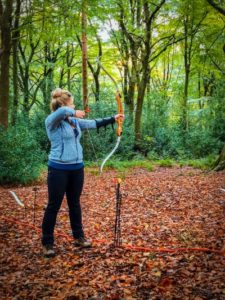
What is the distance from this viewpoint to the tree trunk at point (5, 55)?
1009 cm

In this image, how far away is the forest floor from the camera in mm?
3469

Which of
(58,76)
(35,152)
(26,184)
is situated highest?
(58,76)

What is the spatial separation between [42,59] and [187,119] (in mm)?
11072

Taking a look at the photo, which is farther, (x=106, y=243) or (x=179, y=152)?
(x=179, y=152)

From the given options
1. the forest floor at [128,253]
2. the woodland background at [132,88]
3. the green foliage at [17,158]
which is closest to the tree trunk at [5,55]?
the woodland background at [132,88]

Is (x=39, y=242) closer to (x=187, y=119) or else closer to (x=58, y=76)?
(x=187, y=119)

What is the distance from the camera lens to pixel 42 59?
23.5 m

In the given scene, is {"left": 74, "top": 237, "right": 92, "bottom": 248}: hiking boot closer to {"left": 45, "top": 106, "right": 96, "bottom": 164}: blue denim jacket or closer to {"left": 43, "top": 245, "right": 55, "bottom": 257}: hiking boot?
{"left": 43, "top": 245, "right": 55, "bottom": 257}: hiking boot

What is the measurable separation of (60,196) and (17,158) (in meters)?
6.22

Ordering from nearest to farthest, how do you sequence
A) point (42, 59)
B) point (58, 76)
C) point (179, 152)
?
point (179, 152) < point (42, 59) < point (58, 76)

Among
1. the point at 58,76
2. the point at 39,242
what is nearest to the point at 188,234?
the point at 39,242

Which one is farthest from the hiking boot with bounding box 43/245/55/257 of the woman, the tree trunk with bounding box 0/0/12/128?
the tree trunk with bounding box 0/0/12/128

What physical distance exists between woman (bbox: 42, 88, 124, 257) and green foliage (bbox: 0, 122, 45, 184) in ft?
19.8

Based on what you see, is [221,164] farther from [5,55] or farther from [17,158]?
[5,55]
